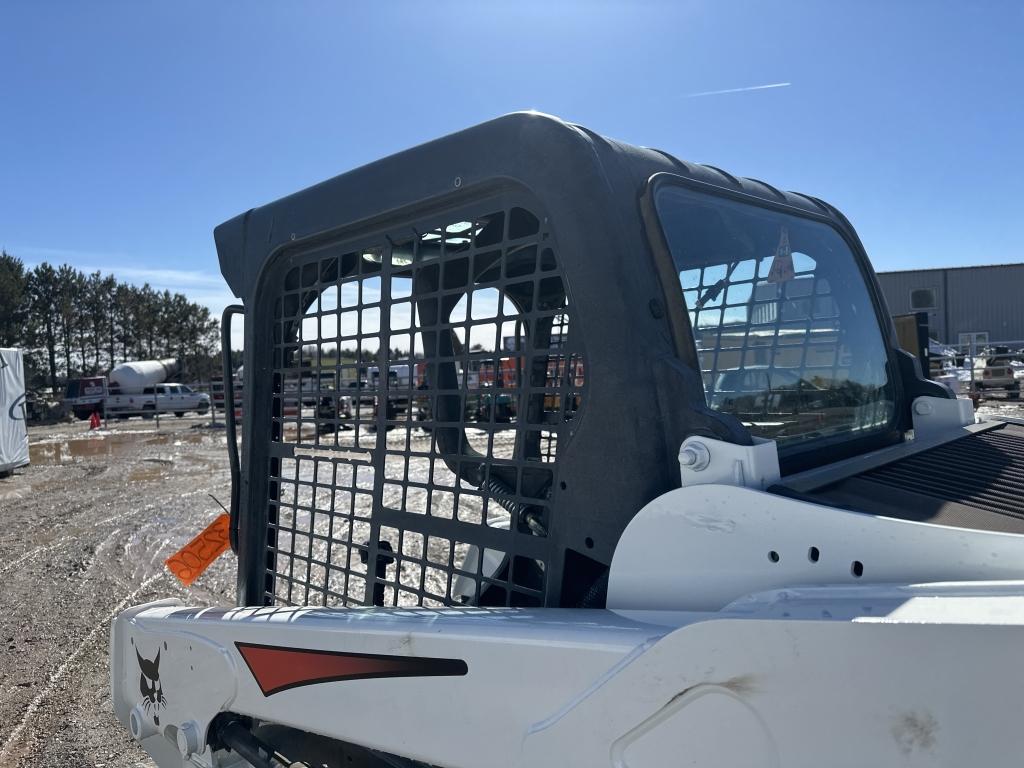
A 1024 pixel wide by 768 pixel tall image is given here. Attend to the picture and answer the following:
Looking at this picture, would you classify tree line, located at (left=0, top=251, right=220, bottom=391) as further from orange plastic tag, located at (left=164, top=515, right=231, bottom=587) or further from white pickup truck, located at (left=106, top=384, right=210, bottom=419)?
orange plastic tag, located at (left=164, top=515, right=231, bottom=587)

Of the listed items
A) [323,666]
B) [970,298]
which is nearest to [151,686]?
[323,666]

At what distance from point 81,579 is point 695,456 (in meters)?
6.67

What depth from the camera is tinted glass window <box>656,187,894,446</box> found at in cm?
206

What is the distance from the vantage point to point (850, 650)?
43.1 inches

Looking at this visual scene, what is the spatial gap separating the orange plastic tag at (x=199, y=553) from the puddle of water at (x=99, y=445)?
48.6 ft

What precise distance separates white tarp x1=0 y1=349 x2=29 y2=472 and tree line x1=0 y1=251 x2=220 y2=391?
949 inches

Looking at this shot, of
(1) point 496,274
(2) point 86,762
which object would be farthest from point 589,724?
(2) point 86,762

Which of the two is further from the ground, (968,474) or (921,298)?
(921,298)

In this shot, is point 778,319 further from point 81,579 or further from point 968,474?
point 81,579

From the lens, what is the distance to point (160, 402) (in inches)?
1270

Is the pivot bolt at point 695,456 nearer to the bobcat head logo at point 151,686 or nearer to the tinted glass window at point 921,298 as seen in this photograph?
the bobcat head logo at point 151,686

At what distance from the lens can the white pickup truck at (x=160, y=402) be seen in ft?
103

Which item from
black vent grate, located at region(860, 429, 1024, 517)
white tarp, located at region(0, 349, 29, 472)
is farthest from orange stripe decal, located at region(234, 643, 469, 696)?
white tarp, located at region(0, 349, 29, 472)

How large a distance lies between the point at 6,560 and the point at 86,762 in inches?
183
